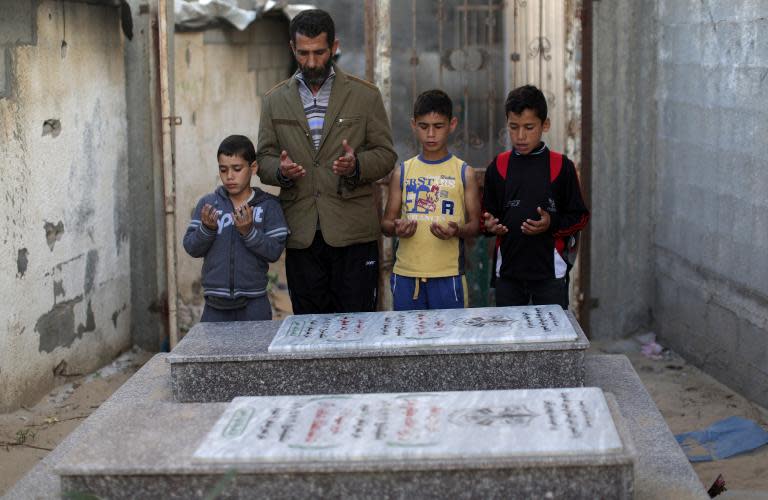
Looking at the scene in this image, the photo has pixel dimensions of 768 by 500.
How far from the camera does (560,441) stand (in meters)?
2.60

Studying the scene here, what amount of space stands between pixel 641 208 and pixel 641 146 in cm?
36

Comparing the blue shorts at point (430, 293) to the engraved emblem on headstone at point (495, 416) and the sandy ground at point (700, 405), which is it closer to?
the sandy ground at point (700, 405)

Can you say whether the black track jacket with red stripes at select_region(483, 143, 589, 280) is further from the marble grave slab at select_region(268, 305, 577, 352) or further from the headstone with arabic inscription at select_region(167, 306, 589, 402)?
Answer: the headstone with arabic inscription at select_region(167, 306, 589, 402)

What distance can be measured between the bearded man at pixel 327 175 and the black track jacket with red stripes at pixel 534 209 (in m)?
0.51

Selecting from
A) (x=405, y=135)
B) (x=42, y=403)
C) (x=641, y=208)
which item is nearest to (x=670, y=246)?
(x=641, y=208)

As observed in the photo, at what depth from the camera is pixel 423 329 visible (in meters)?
3.62

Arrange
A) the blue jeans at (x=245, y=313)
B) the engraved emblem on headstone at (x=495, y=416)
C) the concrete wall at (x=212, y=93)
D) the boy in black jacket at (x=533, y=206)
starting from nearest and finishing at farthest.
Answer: the engraved emblem on headstone at (x=495, y=416) → the blue jeans at (x=245, y=313) → the boy in black jacket at (x=533, y=206) → the concrete wall at (x=212, y=93)

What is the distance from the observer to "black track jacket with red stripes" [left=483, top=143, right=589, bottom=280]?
447 cm

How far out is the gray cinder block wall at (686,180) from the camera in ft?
17.3

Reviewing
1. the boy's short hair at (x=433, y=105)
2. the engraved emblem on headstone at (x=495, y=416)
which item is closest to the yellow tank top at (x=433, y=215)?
the boy's short hair at (x=433, y=105)

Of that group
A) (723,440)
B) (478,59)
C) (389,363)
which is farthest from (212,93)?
(389,363)

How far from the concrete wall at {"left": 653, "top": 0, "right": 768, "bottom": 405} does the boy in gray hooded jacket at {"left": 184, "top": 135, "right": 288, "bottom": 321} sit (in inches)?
92.7

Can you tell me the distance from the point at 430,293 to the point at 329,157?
0.69m

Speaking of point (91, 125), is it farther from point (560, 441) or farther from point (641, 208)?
point (560, 441)
